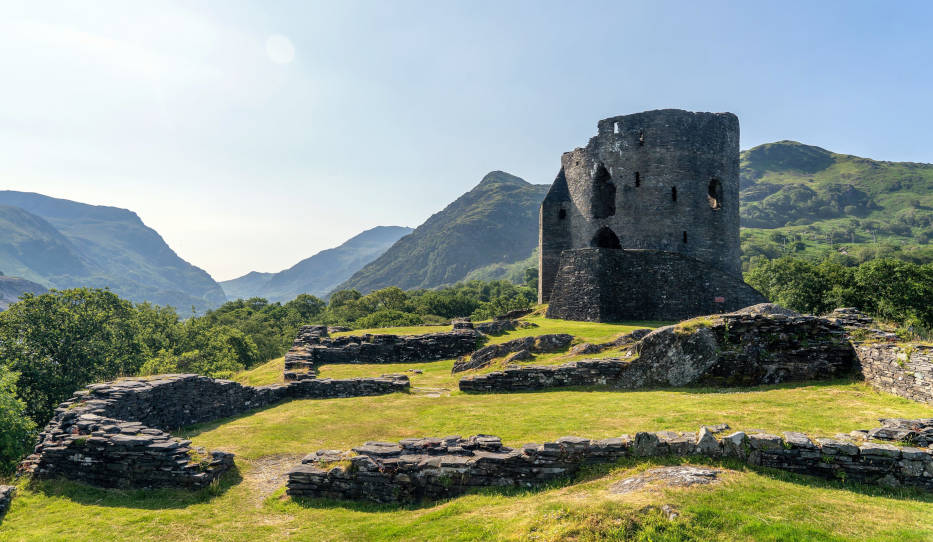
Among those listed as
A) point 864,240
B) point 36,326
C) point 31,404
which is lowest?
point 31,404

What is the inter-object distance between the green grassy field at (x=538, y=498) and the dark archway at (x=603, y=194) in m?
25.0

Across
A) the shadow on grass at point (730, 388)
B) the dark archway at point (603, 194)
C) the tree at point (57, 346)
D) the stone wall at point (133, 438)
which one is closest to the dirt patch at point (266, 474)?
the stone wall at point (133, 438)

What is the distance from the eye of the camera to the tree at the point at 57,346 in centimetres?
2730

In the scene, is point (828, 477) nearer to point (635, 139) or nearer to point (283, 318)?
point (635, 139)

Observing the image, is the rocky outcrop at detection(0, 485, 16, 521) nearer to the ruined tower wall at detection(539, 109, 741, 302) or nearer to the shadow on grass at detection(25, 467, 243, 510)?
the shadow on grass at detection(25, 467, 243, 510)

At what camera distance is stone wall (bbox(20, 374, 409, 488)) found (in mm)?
10672

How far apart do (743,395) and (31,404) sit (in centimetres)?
3591

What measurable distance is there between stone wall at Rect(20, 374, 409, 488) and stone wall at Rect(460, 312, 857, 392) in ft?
36.3

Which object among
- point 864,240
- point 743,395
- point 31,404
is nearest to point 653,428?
point 743,395

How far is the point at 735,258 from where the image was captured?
1400 inches

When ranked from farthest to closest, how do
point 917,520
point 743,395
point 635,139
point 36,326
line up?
point 635,139, point 36,326, point 743,395, point 917,520

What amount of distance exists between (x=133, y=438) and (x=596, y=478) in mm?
10377

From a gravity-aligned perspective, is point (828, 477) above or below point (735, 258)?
below

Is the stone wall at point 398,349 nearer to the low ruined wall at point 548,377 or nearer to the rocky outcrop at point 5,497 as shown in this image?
the low ruined wall at point 548,377
